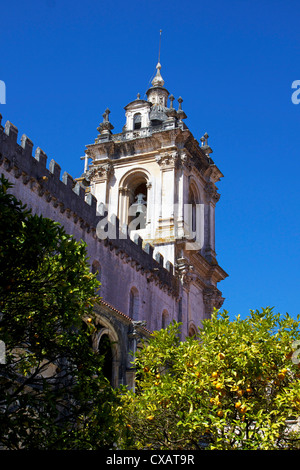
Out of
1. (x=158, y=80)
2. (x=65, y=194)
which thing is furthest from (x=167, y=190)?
(x=65, y=194)

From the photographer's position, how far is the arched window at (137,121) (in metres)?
40.6

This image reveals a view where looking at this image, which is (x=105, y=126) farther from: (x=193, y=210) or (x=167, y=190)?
(x=193, y=210)

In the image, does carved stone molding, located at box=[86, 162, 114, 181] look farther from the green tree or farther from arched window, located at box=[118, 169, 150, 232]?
the green tree

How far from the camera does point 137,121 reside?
134ft

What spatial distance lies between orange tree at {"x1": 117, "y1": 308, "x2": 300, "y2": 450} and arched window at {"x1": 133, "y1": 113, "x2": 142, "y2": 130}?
2527cm

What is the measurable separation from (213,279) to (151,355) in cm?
2212

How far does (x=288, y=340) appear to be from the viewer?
15820mm

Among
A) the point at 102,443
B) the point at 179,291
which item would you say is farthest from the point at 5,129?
the point at 179,291

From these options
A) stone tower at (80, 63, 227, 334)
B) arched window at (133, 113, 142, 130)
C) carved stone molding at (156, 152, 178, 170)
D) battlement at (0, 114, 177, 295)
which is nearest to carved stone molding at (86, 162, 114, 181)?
stone tower at (80, 63, 227, 334)

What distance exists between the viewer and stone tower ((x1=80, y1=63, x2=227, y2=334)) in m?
35.8

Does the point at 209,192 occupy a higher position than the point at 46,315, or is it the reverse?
the point at 209,192

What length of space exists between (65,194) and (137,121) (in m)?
16.0

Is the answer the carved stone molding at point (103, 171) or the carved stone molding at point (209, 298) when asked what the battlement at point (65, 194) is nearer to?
the carved stone molding at point (209, 298)
